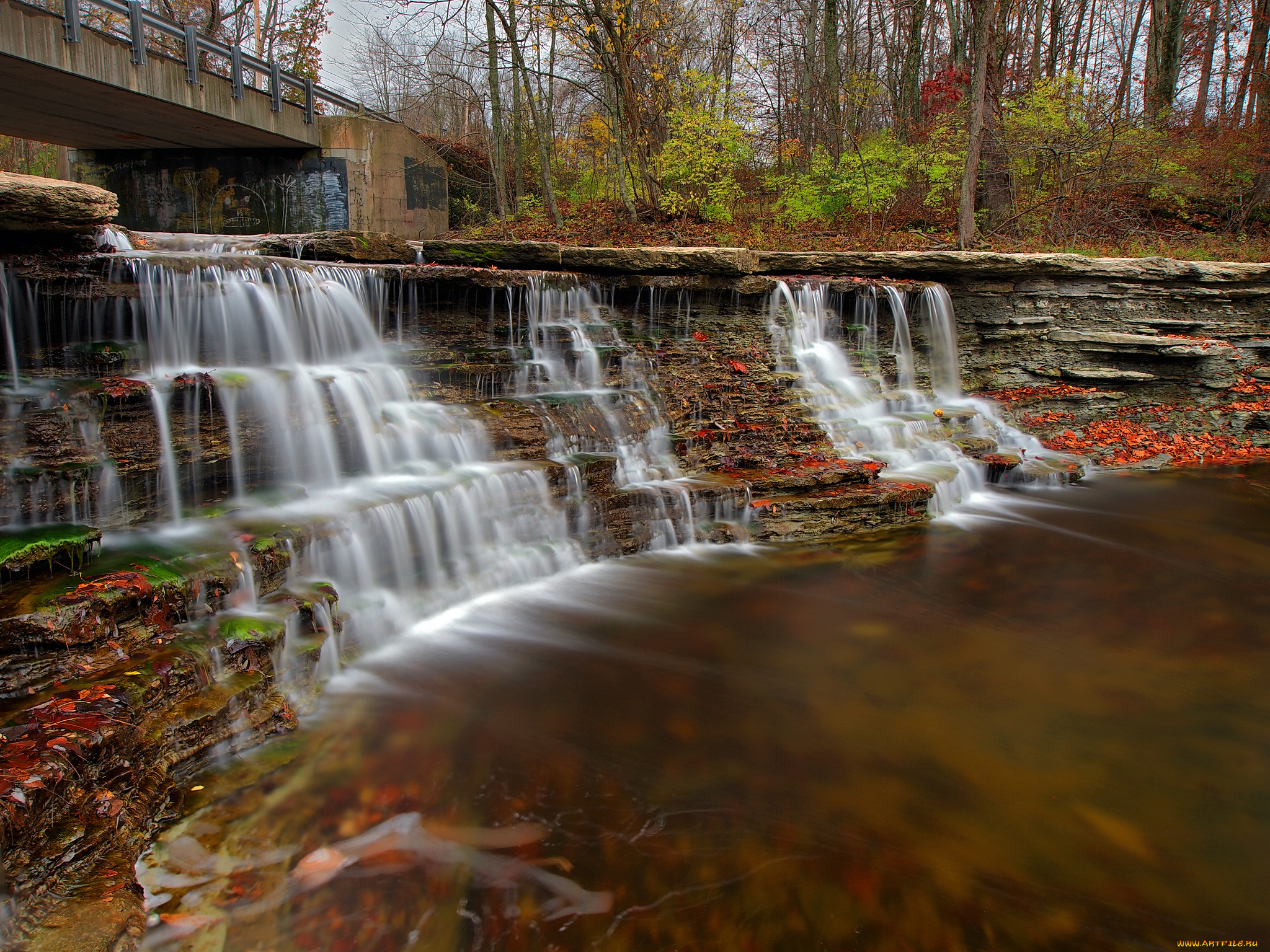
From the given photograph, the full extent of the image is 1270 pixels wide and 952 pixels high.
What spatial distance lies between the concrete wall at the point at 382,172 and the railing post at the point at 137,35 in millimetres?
4474

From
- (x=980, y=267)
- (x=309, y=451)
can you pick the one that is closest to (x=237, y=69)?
(x=309, y=451)

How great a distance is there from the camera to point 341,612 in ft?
18.0

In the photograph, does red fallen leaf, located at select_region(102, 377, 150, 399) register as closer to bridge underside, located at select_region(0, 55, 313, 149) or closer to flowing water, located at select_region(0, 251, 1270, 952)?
flowing water, located at select_region(0, 251, 1270, 952)

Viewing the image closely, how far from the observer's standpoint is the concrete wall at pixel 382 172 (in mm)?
16000

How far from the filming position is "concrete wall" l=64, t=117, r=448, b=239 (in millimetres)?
15812

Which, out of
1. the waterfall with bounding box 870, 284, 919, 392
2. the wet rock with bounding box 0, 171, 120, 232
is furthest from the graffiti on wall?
the waterfall with bounding box 870, 284, 919, 392

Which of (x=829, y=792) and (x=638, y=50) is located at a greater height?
(x=638, y=50)

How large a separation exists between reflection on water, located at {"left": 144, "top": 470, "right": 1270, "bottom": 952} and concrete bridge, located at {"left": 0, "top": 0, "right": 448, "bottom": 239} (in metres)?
11.6

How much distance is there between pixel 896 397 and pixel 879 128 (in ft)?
43.1

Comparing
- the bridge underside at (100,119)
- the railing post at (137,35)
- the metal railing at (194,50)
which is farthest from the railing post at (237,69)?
the railing post at (137,35)

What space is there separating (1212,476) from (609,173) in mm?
17275

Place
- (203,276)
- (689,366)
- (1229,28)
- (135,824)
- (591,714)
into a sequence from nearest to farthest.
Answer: (135,824) < (591,714) < (203,276) < (689,366) < (1229,28)

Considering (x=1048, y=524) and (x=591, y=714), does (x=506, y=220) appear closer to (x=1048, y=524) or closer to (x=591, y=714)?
(x=1048, y=524)

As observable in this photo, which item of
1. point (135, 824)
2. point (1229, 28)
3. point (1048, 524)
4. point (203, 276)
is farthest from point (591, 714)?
point (1229, 28)
